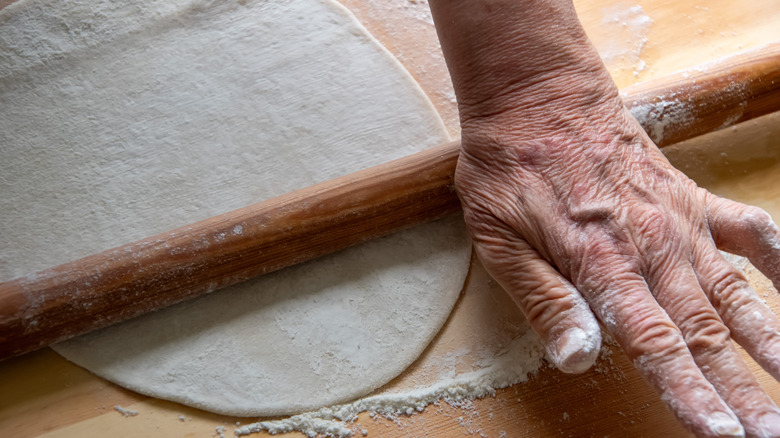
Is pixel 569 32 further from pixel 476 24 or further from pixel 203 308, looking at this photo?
pixel 203 308

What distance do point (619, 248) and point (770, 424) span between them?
1.32 feet

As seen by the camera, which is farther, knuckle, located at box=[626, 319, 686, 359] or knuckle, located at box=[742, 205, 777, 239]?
knuckle, located at box=[742, 205, 777, 239]

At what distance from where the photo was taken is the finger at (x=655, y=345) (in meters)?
0.91

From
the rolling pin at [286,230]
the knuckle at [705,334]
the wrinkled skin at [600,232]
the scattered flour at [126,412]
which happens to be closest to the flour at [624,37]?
the rolling pin at [286,230]

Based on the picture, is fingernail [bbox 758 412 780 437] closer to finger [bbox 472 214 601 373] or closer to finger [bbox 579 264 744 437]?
finger [bbox 579 264 744 437]

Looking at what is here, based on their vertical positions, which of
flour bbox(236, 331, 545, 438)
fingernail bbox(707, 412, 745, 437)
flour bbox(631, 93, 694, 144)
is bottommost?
flour bbox(236, 331, 545, 438)

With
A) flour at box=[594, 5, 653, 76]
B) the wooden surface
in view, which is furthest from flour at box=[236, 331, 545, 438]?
flour at box=[594, 5, 653, 76]

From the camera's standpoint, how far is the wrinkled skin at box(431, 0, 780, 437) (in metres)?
0.97

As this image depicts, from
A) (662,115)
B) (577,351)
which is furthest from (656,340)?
(662,115)

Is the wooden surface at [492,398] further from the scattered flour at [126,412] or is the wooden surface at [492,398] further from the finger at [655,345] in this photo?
the finger at [655,345]

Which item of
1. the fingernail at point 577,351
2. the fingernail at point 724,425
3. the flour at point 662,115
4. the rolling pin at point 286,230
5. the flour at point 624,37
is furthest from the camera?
the flour at point 624,37

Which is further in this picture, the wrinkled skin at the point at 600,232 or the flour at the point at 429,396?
the flour at the point at 429,396

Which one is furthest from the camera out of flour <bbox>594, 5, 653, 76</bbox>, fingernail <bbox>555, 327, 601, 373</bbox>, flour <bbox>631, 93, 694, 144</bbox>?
flour <bbox>594, 5, 653, 76</bbox>

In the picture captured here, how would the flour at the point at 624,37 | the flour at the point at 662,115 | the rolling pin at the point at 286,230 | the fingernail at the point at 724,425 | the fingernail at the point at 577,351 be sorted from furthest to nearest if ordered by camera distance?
the flour at the point at 624,37, the flour at the point at 662,115, the rolling pin at the point at 286,230, the fingernail at the point at 577,351, the fingernail at the point at 724,425
